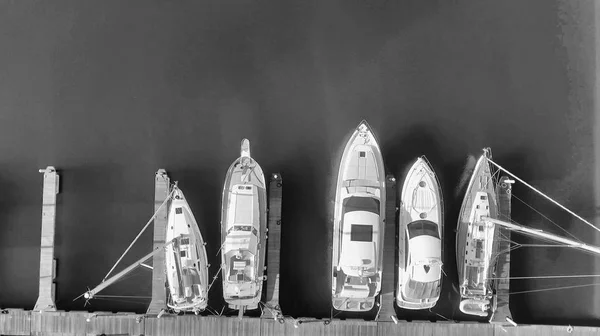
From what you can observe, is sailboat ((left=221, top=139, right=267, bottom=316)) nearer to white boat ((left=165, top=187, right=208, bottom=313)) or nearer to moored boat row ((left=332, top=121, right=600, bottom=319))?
white boat ((left=165, top=187, right=208, bottom=313))

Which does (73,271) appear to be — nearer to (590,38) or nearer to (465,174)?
(465,174)

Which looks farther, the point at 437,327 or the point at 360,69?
the point at 360,69

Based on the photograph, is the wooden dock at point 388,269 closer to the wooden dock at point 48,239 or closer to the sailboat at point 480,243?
the sailboat at point 480,243

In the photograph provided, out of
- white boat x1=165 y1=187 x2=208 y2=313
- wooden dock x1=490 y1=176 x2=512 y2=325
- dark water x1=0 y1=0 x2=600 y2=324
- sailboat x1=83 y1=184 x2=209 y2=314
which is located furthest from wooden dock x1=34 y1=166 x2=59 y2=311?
wooden dock x1=490 y1=176 x2=512 y2=325

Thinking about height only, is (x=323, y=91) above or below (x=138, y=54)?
below

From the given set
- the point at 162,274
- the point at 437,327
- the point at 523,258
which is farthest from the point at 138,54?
the point at 523,258

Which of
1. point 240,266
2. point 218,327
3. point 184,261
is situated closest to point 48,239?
point 184,261

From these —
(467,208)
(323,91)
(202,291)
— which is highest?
(323,91)
